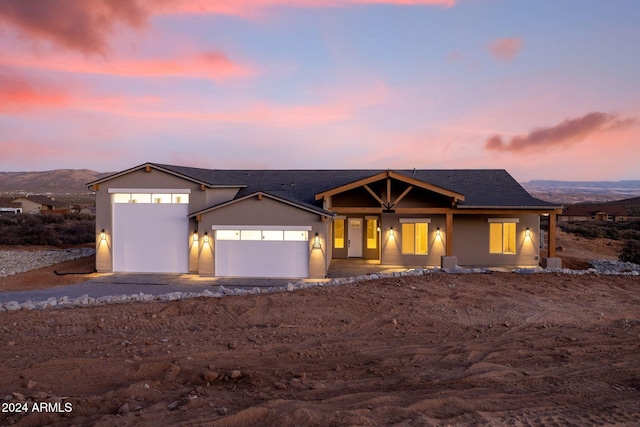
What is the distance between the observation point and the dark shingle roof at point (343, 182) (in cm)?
1870

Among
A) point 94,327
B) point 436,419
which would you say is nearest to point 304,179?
point 94,327

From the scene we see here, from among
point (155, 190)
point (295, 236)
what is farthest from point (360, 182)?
point (155, 190)

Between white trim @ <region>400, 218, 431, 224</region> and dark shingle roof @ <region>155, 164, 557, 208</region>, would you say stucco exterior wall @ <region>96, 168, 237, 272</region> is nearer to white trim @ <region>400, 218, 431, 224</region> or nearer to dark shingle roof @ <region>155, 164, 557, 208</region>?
dark shingle roof @ <region>155, 164, 557, 208</region>

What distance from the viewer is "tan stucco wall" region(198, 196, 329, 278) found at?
55.9 feet

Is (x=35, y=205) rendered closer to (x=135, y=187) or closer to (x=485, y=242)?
(x=135, y=187)

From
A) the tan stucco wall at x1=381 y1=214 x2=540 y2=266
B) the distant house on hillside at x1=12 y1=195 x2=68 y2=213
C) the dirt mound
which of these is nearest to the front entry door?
the tan stucco wall at x1=381 y1=214 x2=540 y2=266

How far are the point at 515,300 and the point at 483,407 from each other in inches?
269

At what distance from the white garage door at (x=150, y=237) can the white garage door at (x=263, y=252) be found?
72.2 inches

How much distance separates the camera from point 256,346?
314 inches

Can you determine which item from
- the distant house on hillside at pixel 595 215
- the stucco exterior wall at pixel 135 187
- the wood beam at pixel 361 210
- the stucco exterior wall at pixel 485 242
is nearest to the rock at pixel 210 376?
the stucco exterior wall at pixel 135 187

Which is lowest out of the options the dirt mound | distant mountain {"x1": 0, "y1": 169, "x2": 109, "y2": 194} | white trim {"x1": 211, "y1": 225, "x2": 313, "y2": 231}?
the dirt mound

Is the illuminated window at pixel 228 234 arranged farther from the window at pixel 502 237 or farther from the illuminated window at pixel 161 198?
the window at pixel 502 237

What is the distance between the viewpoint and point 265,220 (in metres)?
17.2

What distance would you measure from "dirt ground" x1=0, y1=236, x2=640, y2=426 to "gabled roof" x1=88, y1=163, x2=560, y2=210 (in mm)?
6398
